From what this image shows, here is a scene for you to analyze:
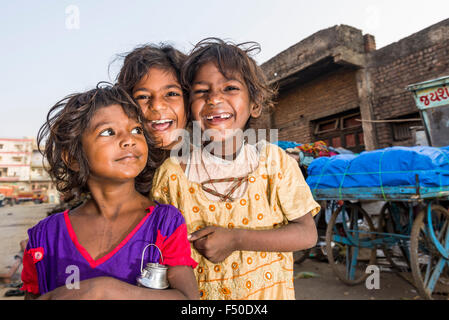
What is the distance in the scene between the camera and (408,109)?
684 cm

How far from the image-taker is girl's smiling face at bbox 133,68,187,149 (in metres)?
1.45

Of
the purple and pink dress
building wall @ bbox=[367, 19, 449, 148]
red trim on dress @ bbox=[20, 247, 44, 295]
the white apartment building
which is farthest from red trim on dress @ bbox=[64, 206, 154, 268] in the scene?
the white apartment building

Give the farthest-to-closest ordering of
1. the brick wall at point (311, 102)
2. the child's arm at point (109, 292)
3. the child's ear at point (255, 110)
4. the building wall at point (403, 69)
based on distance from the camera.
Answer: the brick wall at point (311, 102)
the building wall at point (403, 69)
the child's ear at point (255, 110)
the child's arm at point (109, 292)

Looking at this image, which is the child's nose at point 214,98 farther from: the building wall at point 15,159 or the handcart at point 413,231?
the building wall at point 15,159

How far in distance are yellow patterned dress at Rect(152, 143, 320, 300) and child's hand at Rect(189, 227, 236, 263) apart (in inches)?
6.2

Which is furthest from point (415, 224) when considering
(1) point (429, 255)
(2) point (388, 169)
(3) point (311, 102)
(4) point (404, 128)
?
(3) point (311, 102)

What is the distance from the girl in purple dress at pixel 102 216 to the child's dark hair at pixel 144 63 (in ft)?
0.85

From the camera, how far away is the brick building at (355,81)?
670cm

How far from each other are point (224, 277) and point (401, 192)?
9.47 feet

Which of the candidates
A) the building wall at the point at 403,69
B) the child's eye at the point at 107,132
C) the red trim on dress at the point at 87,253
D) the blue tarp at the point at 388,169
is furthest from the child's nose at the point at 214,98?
the building wall at the point at 403,69

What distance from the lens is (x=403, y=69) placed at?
6969 millimetres

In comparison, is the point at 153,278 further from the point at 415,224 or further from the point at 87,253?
the point at 415,224

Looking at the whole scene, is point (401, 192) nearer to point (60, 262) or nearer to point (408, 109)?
point (60, 262)

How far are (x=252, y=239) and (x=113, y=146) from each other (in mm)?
658
